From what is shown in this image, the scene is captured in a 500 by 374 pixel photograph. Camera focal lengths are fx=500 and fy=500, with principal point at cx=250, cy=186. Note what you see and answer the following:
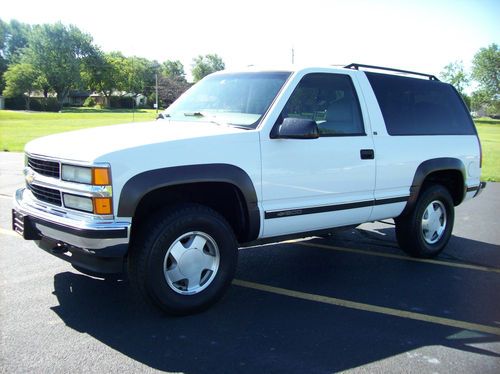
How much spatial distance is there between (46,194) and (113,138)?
0.72 metres

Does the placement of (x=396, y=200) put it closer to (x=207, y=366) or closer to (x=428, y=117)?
(x=428, y=117)

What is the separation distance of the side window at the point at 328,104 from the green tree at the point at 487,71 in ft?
213

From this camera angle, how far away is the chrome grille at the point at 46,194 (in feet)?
12.6

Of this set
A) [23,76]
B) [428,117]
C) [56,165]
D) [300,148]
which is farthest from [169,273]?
[23,76]

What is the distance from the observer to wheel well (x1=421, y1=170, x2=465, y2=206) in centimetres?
582

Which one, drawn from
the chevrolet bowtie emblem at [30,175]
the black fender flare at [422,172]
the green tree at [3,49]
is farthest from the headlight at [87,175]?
the green tree at [3,49]

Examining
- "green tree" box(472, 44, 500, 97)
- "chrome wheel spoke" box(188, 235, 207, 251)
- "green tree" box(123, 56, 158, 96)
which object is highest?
"green tree" box(123, 56, 158, 96)

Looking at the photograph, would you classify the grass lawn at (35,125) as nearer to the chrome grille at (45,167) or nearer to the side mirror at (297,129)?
the chrome grille at (45,167)

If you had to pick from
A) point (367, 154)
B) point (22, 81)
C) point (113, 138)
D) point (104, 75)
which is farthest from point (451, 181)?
point (104, 75)

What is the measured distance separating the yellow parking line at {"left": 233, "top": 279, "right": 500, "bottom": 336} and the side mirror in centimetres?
145

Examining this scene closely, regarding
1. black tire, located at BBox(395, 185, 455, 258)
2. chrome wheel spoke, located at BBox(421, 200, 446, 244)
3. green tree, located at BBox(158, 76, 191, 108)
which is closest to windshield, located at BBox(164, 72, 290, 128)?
black tire, located at BBox(395, 185, 455, 258)

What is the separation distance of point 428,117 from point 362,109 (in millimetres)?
1180

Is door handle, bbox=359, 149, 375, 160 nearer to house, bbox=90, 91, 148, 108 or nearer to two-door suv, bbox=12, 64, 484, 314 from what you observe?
two-door suv, bbox=12, 64, 484, 314

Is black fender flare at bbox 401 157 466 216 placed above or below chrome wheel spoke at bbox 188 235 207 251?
above
